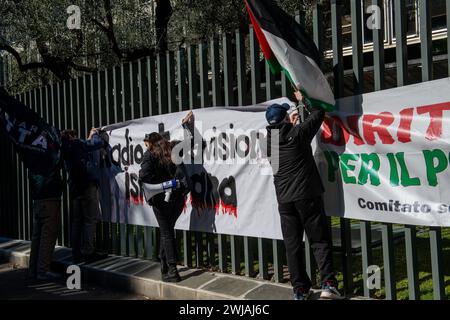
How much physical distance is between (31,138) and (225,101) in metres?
3.16

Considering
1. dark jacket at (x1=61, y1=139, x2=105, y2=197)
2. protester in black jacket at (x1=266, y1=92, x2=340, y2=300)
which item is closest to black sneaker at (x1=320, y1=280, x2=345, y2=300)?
protester in black jacket at (x1=266, y1=92, x2=340, y2=300)

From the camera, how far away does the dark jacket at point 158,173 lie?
20.5ft

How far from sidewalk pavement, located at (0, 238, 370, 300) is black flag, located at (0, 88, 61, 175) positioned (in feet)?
5.10

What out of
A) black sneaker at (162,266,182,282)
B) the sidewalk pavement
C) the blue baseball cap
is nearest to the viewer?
the blue baseball cap

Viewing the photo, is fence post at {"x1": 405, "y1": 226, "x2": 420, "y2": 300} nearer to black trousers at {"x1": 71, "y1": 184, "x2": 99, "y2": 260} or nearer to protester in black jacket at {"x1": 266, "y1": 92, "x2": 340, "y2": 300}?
protester in black jacket at {"x1": 266, "y1": 92, "x2": 340, "y2": 300}

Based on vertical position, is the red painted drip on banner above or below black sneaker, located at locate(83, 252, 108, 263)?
above

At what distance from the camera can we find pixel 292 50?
5102mm

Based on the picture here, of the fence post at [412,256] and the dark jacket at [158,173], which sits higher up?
the dark jacket at [158,173]

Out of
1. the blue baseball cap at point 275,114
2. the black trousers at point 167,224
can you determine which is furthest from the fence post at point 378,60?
the black trousers at point 167,224

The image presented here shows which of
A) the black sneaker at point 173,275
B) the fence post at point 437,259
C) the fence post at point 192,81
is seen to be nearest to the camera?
the fence post at point 437,259

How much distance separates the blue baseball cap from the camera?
5160mm

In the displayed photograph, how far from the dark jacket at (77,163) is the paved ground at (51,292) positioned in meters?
1.34

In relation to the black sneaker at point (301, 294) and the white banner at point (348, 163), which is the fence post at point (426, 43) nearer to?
the white banner at point (348, 163)

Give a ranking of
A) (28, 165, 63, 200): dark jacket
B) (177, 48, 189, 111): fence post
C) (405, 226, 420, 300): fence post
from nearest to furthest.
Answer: (405, 226, 420, 300): fence post < (177, 48, 189, 111): fence post < (28, 165, 63, 200): dark jacket
